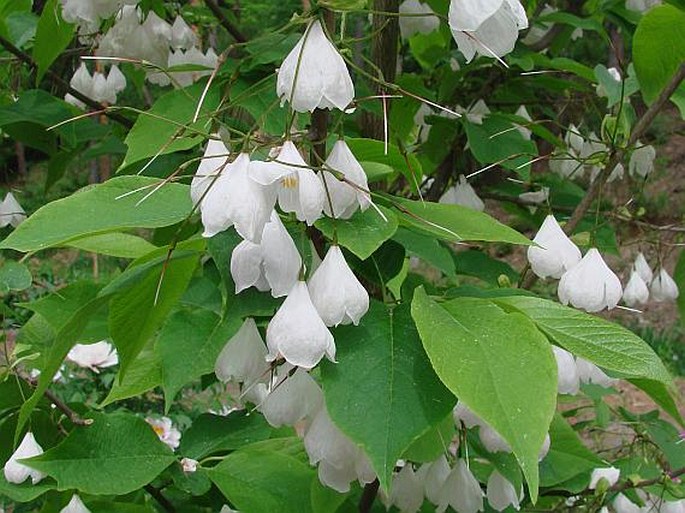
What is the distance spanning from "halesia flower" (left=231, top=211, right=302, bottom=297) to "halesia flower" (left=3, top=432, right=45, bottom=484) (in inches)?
17.0

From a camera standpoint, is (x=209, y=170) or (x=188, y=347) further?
(x=188, y=347)

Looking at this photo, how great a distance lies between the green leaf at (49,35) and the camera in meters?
1.25

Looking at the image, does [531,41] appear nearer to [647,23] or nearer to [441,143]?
[441,143]

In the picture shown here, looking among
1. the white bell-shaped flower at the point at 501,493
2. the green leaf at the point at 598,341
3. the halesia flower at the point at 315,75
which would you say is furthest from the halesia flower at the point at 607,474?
the halesia flower at the point at 315,75

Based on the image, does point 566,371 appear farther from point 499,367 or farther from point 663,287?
point 663,287

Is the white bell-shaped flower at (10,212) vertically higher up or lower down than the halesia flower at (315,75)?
lower down

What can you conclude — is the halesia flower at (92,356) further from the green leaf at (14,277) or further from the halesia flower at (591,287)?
the halesia flower at (591,287)

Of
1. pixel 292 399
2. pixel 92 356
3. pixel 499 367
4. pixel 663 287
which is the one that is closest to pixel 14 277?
pixel 292 399

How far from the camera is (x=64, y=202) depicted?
68 cm

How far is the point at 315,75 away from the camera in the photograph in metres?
0.64

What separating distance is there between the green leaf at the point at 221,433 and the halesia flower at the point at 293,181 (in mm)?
477

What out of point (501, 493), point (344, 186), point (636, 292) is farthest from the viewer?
point (636, 292)

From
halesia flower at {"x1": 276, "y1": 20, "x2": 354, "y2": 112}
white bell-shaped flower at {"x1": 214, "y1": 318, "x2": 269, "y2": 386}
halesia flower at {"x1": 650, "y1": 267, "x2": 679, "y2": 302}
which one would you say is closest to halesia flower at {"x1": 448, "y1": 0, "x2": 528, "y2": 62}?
halesia flower at {"x1": 276, "y1": 20, "x2": 354, "y2": 112}

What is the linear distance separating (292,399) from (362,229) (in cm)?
17
